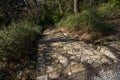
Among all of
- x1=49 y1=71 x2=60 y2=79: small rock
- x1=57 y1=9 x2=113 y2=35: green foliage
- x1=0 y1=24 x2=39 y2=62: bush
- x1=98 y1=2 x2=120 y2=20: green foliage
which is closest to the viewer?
x1=49 y1=71 x2=60 y2=79: small rock

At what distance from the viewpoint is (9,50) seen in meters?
5.36

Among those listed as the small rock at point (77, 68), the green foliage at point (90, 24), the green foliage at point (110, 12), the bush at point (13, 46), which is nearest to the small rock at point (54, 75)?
the small rock at point (77, 68)

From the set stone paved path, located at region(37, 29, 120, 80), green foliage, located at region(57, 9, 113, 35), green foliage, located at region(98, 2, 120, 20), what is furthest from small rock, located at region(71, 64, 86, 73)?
green foliage, located at region(98, 2, 120, 20)

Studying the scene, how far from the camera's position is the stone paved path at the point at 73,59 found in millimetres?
4750

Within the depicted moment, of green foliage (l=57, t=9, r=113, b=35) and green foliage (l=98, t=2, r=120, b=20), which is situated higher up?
green foliage (l=57, t=9, r=113, b=35)

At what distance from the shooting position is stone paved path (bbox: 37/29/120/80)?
15.6 ft

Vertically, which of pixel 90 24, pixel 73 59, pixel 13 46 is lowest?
pixel 73 59

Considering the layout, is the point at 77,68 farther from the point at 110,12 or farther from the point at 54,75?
the point at 110,12

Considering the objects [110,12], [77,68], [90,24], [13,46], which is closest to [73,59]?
[77,68]

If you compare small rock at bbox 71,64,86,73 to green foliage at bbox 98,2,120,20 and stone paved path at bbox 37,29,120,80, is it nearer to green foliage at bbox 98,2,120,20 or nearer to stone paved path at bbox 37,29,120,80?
stone paved path at bbox 37,29,120,80

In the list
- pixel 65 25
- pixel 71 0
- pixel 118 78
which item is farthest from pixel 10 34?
pixel 71 0

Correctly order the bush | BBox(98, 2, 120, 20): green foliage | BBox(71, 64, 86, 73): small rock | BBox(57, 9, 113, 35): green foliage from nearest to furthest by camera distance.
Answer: BBox(71, 64, 86, 73): small rock, the bush, BBox(57, 9, 113, 35): green foliage, BBox(98, 2, 120, 20): green foliage

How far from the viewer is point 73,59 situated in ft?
18.0

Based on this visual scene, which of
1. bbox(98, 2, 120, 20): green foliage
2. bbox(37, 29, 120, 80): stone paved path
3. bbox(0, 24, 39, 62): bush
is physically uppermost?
bbox(0, 24, 39, 62): bush
